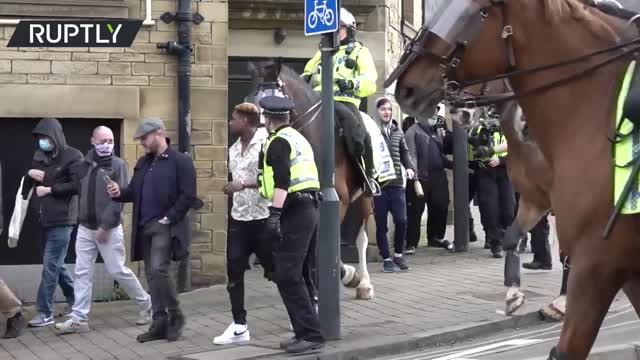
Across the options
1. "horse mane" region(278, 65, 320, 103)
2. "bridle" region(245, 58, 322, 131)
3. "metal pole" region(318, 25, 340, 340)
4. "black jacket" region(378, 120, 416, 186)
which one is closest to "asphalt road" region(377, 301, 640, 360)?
"metal pole" region(318, 25, 340, 340)

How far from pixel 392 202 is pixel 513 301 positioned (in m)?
3.78

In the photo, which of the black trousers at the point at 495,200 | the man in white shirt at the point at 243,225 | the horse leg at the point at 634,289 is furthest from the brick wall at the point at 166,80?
the horse leg at the point at 634,289

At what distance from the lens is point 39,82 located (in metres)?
11.3

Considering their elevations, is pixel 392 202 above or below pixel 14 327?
above

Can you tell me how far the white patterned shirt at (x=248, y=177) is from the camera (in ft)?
27.9

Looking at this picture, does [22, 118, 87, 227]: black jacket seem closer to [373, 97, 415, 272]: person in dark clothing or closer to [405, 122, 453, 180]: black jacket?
[373, 97, 415, 272]: person in dark clothing

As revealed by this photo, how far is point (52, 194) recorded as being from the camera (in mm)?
9508

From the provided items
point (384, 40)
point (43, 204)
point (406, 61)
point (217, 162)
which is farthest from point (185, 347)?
point (384, 40)

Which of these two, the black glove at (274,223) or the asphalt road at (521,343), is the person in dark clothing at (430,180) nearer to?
the asphalt road at (521,343)

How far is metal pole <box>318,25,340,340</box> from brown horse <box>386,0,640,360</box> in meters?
3.72

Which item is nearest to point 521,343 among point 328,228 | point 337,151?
point 328,228

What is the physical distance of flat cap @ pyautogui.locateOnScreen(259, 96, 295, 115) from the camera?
805cm

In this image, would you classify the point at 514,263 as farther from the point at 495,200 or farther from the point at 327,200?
the point at 495,200

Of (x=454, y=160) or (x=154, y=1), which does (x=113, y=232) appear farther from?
(x=454, y=160)
